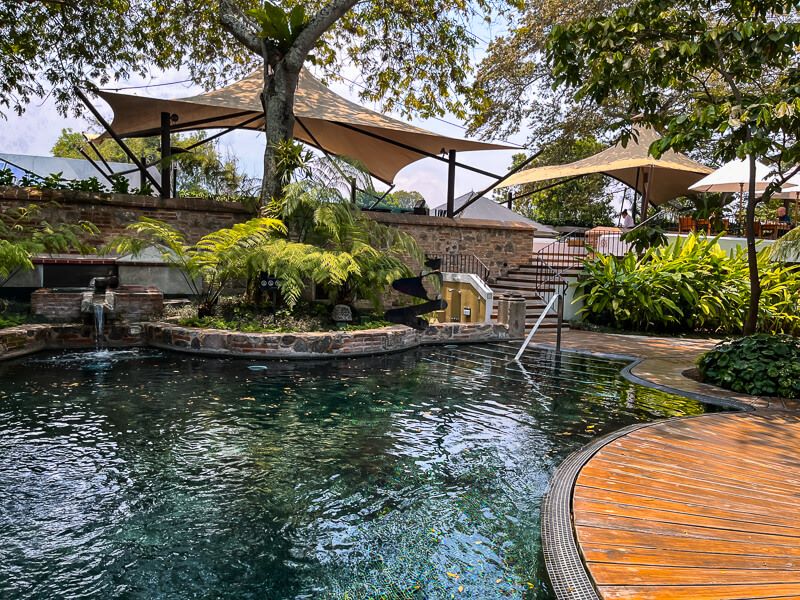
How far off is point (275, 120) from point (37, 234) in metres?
4.26

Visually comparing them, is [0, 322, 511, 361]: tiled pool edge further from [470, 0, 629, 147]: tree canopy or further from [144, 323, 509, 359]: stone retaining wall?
[470, 0, 629, 147]: tree canopy

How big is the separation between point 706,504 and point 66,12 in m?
14.1

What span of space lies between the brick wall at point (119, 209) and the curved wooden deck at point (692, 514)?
28.7ft

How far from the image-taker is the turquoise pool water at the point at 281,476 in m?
3.06

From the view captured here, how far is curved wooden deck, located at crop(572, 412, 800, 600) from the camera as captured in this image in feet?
9.27

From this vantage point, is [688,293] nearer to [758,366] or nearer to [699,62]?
[758,366]

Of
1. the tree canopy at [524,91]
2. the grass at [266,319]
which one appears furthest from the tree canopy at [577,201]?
the grass at [266,319]

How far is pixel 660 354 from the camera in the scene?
9961 millimetres

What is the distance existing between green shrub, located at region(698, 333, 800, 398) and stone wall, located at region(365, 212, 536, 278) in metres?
6.90

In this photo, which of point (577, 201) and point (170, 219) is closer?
point (170, 219)

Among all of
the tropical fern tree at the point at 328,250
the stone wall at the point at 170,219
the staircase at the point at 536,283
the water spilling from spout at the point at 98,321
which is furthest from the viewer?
the staircase at the point at 536,283

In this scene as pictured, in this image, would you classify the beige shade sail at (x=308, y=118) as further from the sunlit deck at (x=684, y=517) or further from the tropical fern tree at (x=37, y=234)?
the sunlit deck at (x=684, y=517)

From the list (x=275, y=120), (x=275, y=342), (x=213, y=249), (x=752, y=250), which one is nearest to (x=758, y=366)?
(x=752, y=250)

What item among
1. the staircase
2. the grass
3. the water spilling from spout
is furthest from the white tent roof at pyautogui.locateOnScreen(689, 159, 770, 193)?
the water spilling from spout
